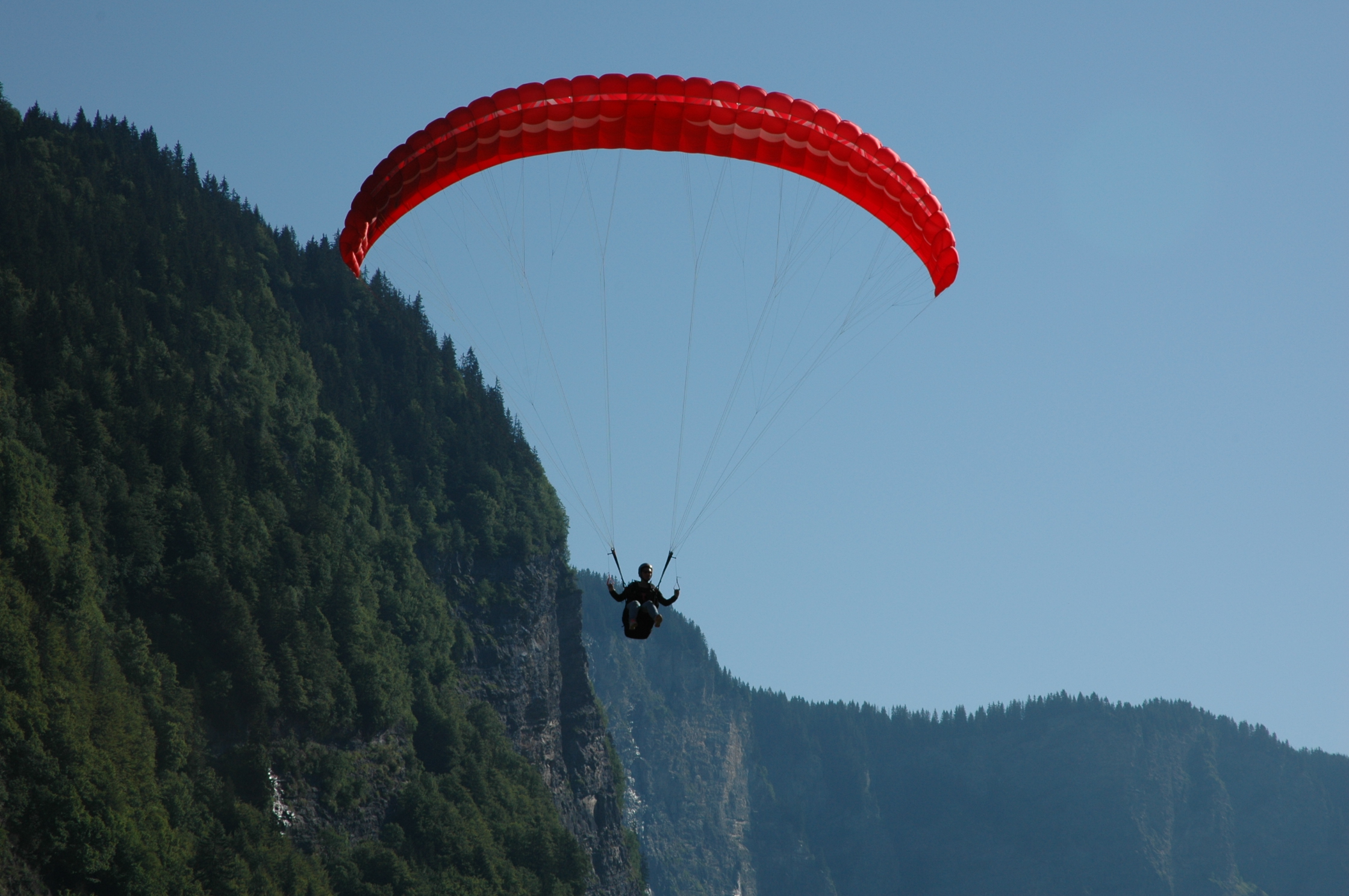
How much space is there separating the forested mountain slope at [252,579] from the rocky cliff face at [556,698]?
355 mm

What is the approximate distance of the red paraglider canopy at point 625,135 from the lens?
3225cm

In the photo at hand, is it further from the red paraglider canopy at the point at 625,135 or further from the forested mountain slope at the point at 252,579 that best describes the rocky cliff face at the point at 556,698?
the red paraglider canopy at the point at 625,135

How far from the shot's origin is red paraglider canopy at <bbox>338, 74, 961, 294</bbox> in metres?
32.2

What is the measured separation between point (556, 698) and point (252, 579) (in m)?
47.1

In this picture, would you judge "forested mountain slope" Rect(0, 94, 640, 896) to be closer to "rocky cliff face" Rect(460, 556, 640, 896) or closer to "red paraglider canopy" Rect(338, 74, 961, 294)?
"rocky cliff face" Rect(460, 556, 640, 896)

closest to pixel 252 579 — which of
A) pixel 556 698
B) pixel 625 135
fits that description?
pixel 556 698

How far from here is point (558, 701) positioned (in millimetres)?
137875

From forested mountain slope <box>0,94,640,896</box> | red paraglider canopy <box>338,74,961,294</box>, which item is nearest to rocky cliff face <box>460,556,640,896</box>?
forested mountain slope <box>0,94,640,896</box>

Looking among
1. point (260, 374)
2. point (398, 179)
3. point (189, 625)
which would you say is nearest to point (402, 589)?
point (260, 374)

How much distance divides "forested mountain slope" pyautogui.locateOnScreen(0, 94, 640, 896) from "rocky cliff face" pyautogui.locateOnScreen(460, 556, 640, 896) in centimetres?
36

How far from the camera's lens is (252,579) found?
94.4m

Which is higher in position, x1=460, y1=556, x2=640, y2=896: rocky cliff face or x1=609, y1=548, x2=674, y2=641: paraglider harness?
x1=460, y1=556, x2=640, y2=896: rocky cliff face

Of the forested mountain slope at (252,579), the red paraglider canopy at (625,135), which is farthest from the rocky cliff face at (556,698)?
the red paraglider canopy at (625,135)

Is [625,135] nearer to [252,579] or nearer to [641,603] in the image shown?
[641,603]
